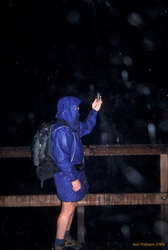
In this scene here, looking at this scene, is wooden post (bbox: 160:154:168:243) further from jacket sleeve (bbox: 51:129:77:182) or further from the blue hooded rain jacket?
jacket sleeve (bbox: 51:129:77:182)

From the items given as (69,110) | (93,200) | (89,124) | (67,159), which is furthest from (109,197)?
(69,110)

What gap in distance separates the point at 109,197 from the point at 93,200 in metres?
0.17

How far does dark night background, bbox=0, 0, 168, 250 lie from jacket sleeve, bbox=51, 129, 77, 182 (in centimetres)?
424

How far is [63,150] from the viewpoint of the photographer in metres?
2.68

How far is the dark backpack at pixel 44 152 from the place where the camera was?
109 inches

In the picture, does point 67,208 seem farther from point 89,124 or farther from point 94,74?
point 94,74

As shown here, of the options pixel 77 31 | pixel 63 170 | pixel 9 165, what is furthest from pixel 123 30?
pixel 63 170

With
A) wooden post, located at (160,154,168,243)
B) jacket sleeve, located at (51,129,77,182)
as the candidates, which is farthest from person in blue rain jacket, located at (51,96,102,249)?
wooden post, located at (160,154,168,243)

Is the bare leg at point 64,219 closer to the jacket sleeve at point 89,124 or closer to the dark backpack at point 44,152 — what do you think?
the dark backpack at point 44,152

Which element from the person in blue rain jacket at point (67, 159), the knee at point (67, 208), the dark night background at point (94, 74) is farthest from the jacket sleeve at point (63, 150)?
the dark night background at point (94, 74)

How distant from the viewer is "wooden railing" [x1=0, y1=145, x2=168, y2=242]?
2906 millimetres

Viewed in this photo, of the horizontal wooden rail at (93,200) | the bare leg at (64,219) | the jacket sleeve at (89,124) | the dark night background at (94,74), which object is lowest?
the bare leg at (64,219)

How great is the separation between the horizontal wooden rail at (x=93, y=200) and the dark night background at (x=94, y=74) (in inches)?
153

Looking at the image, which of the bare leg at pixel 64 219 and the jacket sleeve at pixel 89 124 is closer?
the bare leg at pixel 64 219
